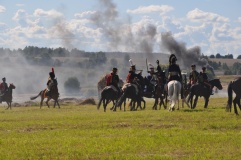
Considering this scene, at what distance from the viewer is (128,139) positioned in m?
18.6

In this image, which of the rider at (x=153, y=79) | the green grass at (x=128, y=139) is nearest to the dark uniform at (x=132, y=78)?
the rider at (x=153, y=79)

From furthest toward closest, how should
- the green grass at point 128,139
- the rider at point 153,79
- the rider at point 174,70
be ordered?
the rider at point 153,79 < the rider at point 174,70 < the green grass at point 128,139

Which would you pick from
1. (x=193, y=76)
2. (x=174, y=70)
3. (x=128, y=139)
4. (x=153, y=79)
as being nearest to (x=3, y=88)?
(x=153, y=79)

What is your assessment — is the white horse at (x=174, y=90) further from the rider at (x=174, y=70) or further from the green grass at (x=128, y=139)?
the green grass at (x=128, y=139)

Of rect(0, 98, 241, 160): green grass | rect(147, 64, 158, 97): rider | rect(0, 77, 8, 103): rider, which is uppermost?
rect(147, 64, 158, 97): rider

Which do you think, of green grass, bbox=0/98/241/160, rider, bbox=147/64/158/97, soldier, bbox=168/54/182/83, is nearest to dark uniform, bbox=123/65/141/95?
rider, bbox=147/64/158/97

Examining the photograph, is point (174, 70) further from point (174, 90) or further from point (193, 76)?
point (193, 76)

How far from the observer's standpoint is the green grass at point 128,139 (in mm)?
15836

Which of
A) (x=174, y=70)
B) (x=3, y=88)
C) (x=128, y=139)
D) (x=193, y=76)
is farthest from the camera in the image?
(x=3, y=88)

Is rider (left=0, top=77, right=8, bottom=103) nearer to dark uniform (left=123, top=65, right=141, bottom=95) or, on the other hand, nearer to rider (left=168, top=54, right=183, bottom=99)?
dark uniform (left=123, top=65, right=141, bottom=95)

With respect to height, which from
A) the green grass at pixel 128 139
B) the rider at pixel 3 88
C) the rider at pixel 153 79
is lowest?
the green grass at pixel 128 139

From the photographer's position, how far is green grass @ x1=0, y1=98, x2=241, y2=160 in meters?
15.8

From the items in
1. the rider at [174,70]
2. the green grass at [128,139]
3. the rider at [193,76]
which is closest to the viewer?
the green grass at [128,139]

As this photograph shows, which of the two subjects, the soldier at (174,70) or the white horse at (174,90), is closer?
the white horse at (174,90)
